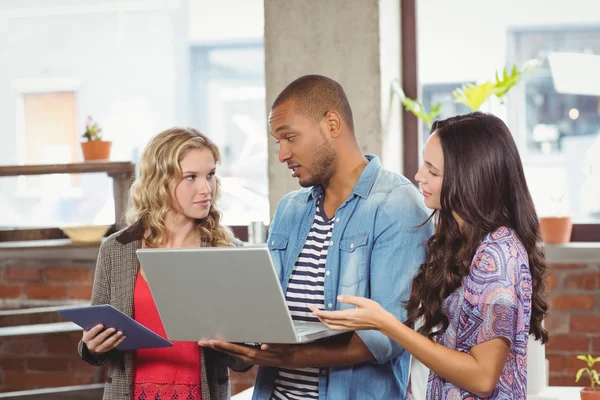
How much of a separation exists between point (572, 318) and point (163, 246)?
198 centimetres

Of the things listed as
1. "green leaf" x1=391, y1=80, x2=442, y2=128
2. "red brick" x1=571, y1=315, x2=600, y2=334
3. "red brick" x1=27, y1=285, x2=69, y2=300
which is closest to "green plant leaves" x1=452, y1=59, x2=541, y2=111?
"green leaf" x1=391, y1=80, x2=442, y2=128

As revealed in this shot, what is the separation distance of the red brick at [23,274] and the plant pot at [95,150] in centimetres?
72

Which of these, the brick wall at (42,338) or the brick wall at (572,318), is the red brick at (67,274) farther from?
the brick wall at (572,318)

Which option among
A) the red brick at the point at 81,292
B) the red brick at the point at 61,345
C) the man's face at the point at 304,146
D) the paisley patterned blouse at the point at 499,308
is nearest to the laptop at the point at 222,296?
the paisley patterned blouse at the point at 499,308

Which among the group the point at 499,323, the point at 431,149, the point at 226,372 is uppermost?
the point at 431,149

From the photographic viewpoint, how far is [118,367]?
2.09 metres

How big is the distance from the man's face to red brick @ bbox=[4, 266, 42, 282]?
252 centimetres

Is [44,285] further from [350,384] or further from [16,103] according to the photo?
[350,384]

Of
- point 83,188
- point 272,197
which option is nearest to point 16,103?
point 83,188

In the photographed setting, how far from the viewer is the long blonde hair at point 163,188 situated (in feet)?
7.12

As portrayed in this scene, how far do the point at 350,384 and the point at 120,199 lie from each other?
6.96ft

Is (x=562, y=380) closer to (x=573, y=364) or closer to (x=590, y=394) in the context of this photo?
(x=573, y=364)

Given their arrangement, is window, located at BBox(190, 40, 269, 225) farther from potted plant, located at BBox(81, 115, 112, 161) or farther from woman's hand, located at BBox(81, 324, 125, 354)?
woman's hand, located at BBox(81, 324, 125, 354)

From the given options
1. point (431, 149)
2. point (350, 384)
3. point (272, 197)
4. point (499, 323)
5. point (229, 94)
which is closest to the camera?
point (499, 323)
